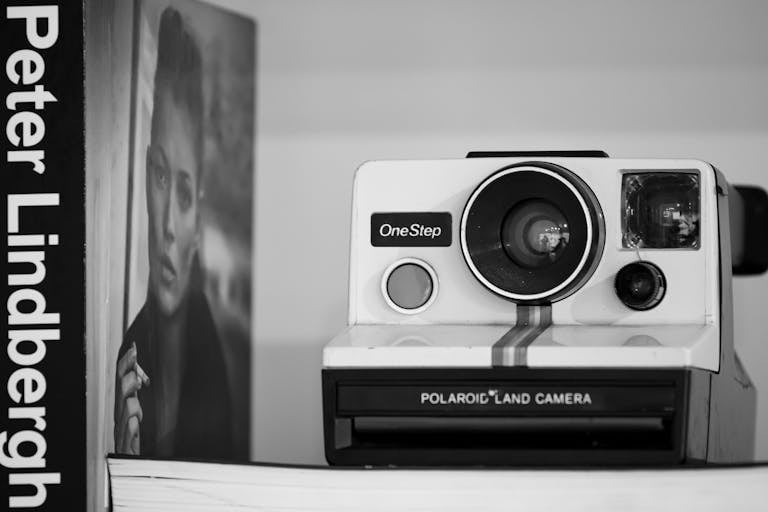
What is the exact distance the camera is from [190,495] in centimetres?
122

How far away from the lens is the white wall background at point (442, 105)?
6.86 ft

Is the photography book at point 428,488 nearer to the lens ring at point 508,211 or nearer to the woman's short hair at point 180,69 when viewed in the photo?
the lens ring at point 508,211

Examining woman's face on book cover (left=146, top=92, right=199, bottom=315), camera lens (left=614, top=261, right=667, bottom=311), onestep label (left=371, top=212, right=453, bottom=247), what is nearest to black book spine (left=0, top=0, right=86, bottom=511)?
woman's face on book cover (left=146, top=92, right=199, bottom=315)

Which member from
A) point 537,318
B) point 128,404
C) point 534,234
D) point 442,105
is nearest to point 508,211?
point 534,234

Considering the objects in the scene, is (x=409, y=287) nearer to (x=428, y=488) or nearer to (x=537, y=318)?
(x=537, y=318)

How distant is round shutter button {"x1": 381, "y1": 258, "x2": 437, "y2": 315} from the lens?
1427mm

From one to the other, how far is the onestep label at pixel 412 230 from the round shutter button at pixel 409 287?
3 cm

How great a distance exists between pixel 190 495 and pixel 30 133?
0.50 meters

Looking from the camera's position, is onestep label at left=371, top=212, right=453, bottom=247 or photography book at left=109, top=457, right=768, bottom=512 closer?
photography book at left=109, top=457, right=768, bottom=512

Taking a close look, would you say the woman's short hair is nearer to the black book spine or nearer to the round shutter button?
the black book spine

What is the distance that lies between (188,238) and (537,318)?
691mm

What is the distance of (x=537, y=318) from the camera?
139 cm

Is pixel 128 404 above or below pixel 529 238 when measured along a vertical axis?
below

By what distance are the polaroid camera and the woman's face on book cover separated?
367 millimetres
